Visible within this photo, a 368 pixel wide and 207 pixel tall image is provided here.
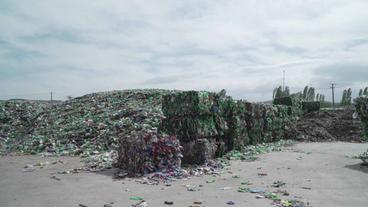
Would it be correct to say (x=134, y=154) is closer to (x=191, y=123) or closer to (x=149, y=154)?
(x=149, y=154)

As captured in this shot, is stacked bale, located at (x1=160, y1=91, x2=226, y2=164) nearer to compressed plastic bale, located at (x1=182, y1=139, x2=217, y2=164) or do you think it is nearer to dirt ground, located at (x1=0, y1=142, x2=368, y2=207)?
compressed plastic bale, located at (x1=182, y1=139, x2=217, y2=164)

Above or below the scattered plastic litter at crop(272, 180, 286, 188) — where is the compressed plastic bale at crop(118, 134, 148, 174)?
above

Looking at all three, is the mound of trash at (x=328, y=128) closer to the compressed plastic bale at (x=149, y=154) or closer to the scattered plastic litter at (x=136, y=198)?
the compressed plastic bale at (x=149, y=154)

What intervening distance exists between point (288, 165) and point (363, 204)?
388 cm

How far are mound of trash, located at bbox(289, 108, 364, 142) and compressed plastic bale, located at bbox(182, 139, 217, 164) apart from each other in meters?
9.74

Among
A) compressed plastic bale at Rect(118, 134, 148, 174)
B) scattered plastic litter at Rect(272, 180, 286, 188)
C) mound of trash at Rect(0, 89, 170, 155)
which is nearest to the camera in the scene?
scattered plastic litter at Rect(272, 180, 286, 188)

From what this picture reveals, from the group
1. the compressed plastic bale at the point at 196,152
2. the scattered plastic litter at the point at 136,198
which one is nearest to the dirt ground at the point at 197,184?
the scattered plastic litter at the point at 136,198

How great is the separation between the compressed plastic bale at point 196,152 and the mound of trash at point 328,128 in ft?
31.9

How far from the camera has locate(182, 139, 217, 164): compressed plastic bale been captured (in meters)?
9.13

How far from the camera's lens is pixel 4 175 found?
792cm

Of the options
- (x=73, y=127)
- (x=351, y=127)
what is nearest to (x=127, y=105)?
(x=73, y=127)

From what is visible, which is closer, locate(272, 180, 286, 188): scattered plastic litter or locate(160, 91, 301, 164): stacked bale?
locate(272, 180, 286, 188): scattered plastic litter

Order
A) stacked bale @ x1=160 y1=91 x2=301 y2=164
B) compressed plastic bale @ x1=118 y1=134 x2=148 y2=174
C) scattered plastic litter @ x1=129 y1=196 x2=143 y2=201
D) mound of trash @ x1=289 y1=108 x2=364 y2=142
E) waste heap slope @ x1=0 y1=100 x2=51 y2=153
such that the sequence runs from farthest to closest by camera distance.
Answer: mound of trash @ x1=289 y1=108 x2=364 y2=142, waste heap slope @ x1=0 y1=100 x2=51 y2=153, stacked bale @ x1=160 y1=91 x2=301 y2=164, compressed plastic bale @ x1=118 y1=134 x2=148 y2=174, scattered plastic litter @ x1=129 y1=196 x2=143 y2=201

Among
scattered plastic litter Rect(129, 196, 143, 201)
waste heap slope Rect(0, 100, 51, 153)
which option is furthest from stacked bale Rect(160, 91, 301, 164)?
waste heap slope Rect(0, 100, 51, 153)
